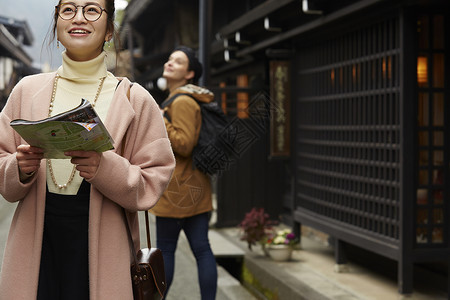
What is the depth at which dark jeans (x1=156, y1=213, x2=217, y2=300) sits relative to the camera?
4.77 meters

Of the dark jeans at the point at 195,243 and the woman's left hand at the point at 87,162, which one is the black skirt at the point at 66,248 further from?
the dark jeans at the point at 195,243

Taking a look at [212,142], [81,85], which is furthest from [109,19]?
[212,142]

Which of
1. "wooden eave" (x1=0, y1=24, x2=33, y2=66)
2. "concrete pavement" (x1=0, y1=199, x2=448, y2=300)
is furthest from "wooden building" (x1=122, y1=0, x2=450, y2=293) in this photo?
"wooden eave" (x1=0, y1=24, x2=33, y2=66)

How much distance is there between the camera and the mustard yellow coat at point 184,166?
184 inches

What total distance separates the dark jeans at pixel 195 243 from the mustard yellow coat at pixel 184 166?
0.28 ft

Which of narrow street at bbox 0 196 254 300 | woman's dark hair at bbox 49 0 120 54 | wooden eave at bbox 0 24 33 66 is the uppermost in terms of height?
wooden eave at bbox 0 24 33 66

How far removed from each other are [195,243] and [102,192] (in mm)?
2449

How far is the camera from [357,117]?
692 centimetres

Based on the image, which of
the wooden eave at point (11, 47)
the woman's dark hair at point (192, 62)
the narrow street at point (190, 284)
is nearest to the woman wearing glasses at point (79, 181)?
the woman's dark hair at point (192, 62)

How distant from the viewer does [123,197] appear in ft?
8.00

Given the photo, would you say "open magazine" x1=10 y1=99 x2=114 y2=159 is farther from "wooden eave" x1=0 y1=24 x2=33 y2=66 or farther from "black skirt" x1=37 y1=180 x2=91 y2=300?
"wooden eave" x1=0 y1=24 x2=33 y2=66

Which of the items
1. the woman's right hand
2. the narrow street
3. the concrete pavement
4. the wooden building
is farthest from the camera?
the narrow street

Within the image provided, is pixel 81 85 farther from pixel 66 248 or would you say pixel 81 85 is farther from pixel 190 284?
pixel 190 284

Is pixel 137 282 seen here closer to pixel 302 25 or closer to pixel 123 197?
pixel 123 197
